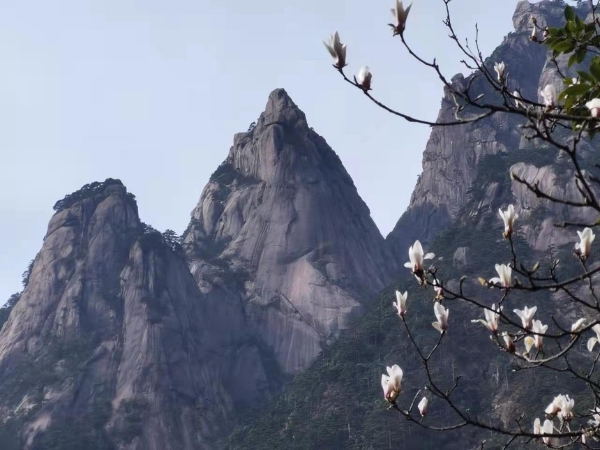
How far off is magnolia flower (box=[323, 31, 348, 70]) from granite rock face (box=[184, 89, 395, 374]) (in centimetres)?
7234

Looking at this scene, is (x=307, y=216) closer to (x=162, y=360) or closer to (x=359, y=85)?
(x=162, y=360)

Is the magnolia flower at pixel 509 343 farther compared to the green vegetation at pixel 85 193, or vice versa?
the green vegetation at pixel 85 193

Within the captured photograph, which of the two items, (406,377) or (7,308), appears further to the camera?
(7,308)

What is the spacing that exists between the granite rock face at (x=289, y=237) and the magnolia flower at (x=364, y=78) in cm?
7227

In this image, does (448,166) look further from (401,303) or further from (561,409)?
(401,303)

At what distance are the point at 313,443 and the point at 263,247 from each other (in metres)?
37.0

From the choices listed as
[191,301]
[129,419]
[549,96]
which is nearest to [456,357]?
[129,419]

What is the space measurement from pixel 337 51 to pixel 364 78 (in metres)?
0.20

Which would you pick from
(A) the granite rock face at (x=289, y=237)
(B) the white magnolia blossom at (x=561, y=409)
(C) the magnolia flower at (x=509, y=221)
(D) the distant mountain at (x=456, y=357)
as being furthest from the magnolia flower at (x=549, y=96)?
(A) the granite rock face at (x=289, y=237)

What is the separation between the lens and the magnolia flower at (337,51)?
420cm

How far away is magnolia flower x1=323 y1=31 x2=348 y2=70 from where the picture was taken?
4.20 m

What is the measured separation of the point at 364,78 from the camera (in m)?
4.25

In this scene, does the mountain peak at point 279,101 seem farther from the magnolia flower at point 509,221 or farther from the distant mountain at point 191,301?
the magnolia flower at point 509,221

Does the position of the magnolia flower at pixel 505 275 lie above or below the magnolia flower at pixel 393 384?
above
